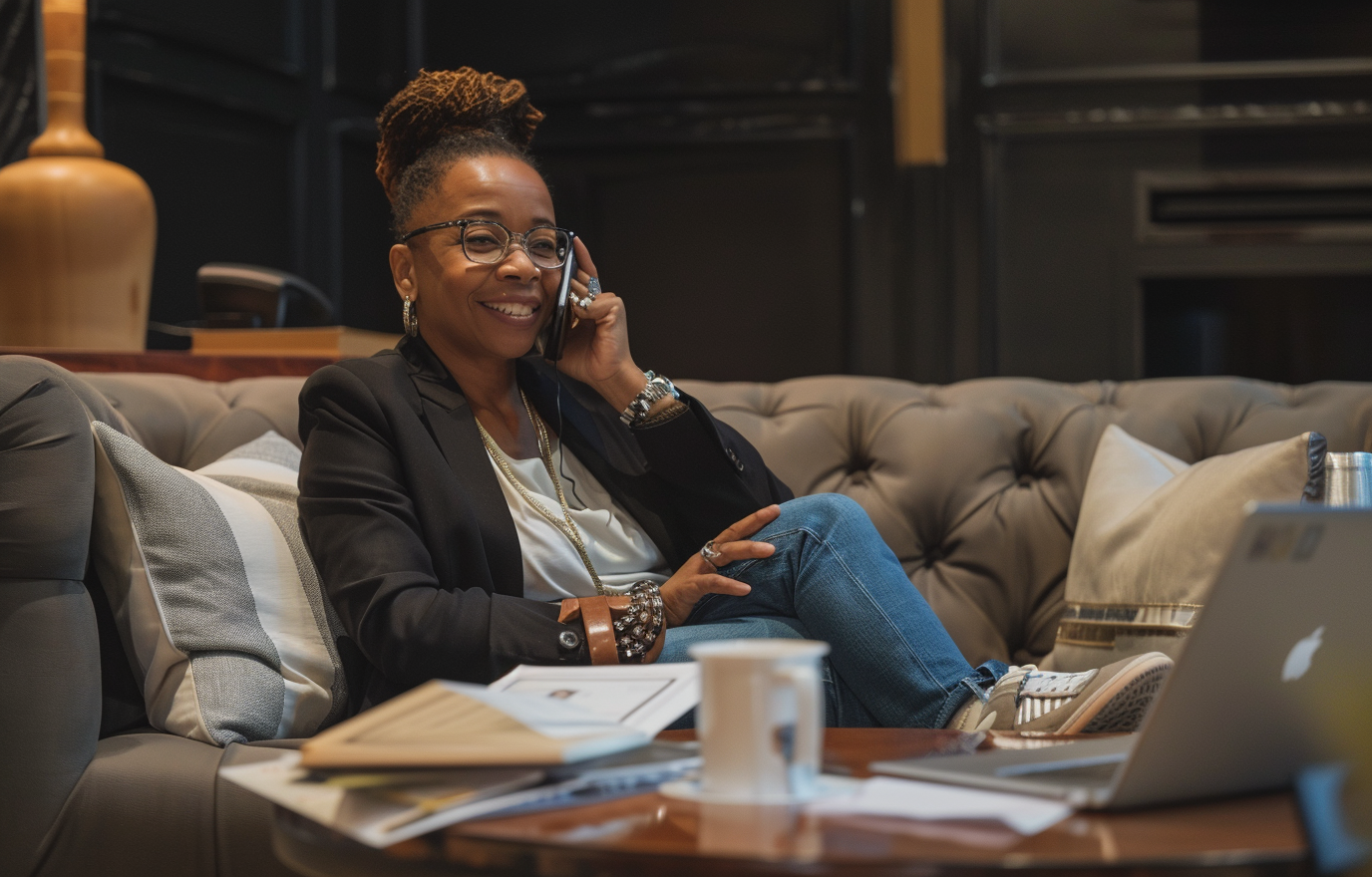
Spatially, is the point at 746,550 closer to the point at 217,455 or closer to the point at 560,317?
the point at 560,317

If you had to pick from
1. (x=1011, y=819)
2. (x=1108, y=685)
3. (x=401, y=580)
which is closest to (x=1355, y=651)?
(x=1011, y=819)

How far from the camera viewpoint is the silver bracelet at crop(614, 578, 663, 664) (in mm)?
1370

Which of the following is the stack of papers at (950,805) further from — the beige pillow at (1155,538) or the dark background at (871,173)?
the dark background at (871,173)

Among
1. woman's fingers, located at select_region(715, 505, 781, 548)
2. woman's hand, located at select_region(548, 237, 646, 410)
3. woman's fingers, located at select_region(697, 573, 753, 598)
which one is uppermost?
woman's hand, located at select_region(548, 237, 646, 410)

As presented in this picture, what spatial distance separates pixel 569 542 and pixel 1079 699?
72 centimetres

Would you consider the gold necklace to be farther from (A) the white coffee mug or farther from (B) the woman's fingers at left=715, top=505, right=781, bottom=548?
(A) the white coffee mug

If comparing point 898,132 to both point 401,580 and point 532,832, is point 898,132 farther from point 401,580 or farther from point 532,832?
point 532,832

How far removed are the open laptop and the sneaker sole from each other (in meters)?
0.32

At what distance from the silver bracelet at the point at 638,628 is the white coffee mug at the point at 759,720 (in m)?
0.63

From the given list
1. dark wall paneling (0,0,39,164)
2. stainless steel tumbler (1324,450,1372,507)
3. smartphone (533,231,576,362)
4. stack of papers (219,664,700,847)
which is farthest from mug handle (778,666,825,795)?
dark wall paneling (0,0,39,164)

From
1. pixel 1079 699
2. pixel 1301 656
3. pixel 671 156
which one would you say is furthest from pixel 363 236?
pixel 1301 656

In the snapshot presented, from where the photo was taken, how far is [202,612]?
1.36 m

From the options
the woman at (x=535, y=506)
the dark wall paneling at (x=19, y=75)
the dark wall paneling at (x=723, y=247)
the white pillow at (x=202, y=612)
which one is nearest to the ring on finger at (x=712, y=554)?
the woman at (x=535, y=506)

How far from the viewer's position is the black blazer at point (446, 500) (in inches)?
52.3
